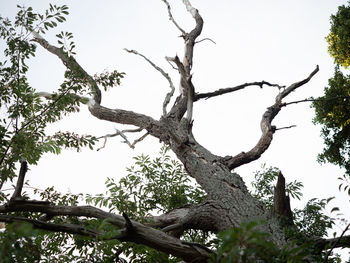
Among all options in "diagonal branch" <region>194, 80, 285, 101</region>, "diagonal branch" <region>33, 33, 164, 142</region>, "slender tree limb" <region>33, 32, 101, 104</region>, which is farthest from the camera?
"diagonal branch" <region>194, 80, 285, 101</region>

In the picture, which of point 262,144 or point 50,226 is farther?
point 262,144

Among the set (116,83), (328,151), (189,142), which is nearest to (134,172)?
(189,142)

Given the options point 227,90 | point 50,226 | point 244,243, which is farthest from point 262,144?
point 244,243

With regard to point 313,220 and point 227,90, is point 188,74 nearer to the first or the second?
point 227,90

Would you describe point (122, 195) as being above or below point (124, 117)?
below

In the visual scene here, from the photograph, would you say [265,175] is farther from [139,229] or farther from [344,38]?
[344,38]

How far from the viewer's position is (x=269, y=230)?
3.77 metres

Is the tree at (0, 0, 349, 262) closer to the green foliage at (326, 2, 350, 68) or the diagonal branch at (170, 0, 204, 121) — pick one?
the diagonal branch at (170, 0, 204, 121)

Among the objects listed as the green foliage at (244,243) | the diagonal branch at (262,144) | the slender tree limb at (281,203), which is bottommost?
the green foliage at (244,243)

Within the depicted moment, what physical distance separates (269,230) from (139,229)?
177 cm

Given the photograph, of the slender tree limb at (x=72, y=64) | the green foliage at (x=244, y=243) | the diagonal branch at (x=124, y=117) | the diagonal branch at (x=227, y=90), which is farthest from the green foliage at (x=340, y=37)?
the green foliage at (x=244, y=243)

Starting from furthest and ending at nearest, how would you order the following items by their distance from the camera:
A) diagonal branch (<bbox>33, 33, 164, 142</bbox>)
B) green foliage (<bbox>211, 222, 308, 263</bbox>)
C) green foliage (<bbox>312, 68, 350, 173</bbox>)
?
green foliage (<bbox>312, 68, 350, 173</bbox>) < diagonal branch (<bbox>33, 33, 164, 142</bbox>) < green foliage (<bbox>211, 222, 308, 263</bbox>)

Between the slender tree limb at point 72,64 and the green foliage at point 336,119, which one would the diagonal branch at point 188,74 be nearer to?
the slender tree limb at point 72,64

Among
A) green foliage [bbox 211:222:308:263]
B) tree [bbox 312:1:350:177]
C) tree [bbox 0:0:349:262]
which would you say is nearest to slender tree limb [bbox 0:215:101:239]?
tree [bbox 0:0:349:262]
